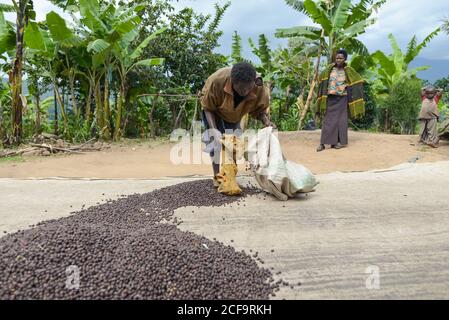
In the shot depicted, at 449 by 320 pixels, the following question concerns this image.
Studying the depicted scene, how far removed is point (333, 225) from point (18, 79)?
21.3 feet

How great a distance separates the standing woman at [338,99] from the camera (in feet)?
20.6

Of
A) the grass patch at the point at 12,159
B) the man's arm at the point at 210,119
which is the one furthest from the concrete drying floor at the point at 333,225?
the grass patch at the point at 12,159

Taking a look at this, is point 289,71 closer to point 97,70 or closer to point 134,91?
point 134,91

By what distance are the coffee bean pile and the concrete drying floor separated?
0.19m

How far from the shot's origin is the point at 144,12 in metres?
9.06

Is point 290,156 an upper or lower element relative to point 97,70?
lower

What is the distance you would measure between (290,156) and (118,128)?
3.83 meters

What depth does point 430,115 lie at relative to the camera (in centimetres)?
673

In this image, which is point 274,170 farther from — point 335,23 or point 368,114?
point 368,114

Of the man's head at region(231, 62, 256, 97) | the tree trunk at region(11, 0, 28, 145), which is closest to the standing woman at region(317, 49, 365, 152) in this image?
the man's head at region(231, 62, 256, 97)

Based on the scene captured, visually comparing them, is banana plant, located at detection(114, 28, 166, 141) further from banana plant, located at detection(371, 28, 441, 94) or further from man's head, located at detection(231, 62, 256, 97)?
banana plant, located at detection(371, 28, 441, 94)

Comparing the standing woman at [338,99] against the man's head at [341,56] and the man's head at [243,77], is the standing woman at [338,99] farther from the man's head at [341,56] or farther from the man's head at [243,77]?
the man's head at [243,77]

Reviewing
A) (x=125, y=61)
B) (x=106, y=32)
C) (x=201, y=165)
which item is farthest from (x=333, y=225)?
(x=125, y=61)

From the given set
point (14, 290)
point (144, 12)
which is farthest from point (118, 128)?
point (14, 290)
